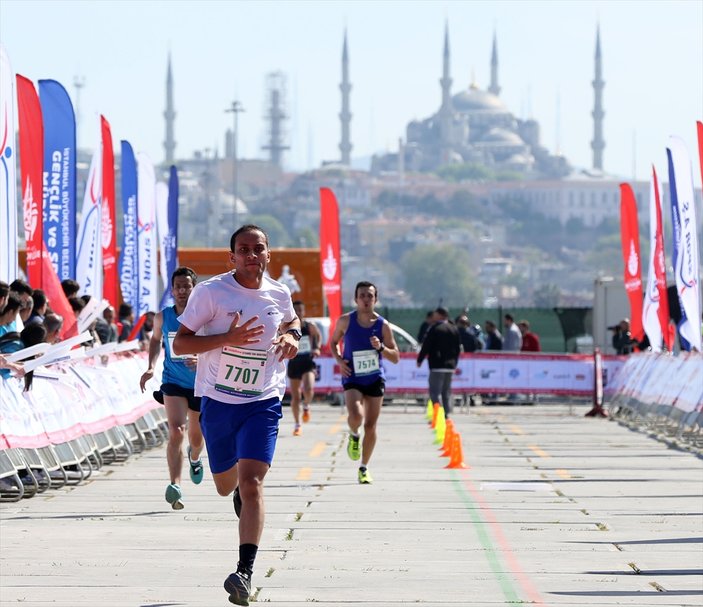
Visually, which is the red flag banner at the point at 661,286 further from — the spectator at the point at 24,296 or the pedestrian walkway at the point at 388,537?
the spectator at the point at 24,296

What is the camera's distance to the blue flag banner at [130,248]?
28062mm

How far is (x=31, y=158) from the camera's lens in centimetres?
2081

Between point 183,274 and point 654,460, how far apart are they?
24.7ft

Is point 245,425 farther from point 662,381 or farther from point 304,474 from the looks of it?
point 662,381

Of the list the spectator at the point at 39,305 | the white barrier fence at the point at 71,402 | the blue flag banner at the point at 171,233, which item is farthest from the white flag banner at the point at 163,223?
the spectator at the point at 39,305

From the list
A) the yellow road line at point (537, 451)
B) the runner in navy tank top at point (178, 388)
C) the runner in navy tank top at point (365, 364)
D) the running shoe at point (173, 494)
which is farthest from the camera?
the yellow road line at point (537, 451)

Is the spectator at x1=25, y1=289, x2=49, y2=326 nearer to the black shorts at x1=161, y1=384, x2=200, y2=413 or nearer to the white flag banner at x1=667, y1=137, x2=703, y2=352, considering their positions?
the black shorts at x1=161, y1=384, x2=200, y2=413

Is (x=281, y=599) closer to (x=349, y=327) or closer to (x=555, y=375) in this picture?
(x=349, y=327)

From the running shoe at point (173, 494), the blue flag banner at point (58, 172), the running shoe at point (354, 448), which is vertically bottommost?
the running shoe at point (354, 448)

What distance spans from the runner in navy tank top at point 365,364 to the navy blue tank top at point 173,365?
2.52m

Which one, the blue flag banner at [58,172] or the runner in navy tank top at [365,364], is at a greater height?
the blue flag banner at [58,172]

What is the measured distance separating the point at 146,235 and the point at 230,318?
1986 centimetres

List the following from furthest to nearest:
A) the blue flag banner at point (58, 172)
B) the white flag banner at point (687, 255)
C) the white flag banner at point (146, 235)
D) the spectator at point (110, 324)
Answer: the white flag banner at point (146, 235)
the white flag banner at point (687, 255)
the blue flag banner at point (58, 172)
the spectator at point (110, 324)

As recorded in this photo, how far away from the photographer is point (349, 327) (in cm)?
1614
